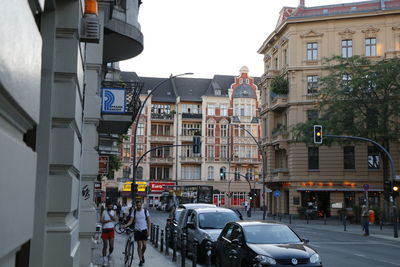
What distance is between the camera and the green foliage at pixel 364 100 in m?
42.2

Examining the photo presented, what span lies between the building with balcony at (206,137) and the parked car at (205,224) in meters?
69.2

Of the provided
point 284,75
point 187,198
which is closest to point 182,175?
point 187,198

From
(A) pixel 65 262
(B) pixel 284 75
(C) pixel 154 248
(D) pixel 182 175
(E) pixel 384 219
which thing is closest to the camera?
(A) pixel 65 262

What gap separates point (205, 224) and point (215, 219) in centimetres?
42

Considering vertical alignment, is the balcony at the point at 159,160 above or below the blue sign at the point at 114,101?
above

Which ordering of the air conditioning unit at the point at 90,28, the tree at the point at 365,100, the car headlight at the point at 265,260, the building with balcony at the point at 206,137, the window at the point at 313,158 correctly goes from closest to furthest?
Answer: the air conditioning unit at the point at 90,28 < the car headlight at the point at 265,260 < the tree at the point at 365,100 < the window at the point at 313,158 < the building with balcony at the point at 206,137

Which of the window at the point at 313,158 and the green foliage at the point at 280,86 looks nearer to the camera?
the window at the point at 313,158

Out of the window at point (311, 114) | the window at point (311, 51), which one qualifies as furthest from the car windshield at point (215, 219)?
the window at point (311, 51)

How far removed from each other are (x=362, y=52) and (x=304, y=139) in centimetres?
1362

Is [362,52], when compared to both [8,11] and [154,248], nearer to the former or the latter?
[154,248]

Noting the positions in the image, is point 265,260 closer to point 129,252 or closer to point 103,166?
point 129,252

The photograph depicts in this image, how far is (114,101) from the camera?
1559 centimetres

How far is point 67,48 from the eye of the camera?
4613 mm

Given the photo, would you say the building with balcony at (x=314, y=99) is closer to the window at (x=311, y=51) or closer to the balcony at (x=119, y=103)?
the window at (x=311, y=51)
